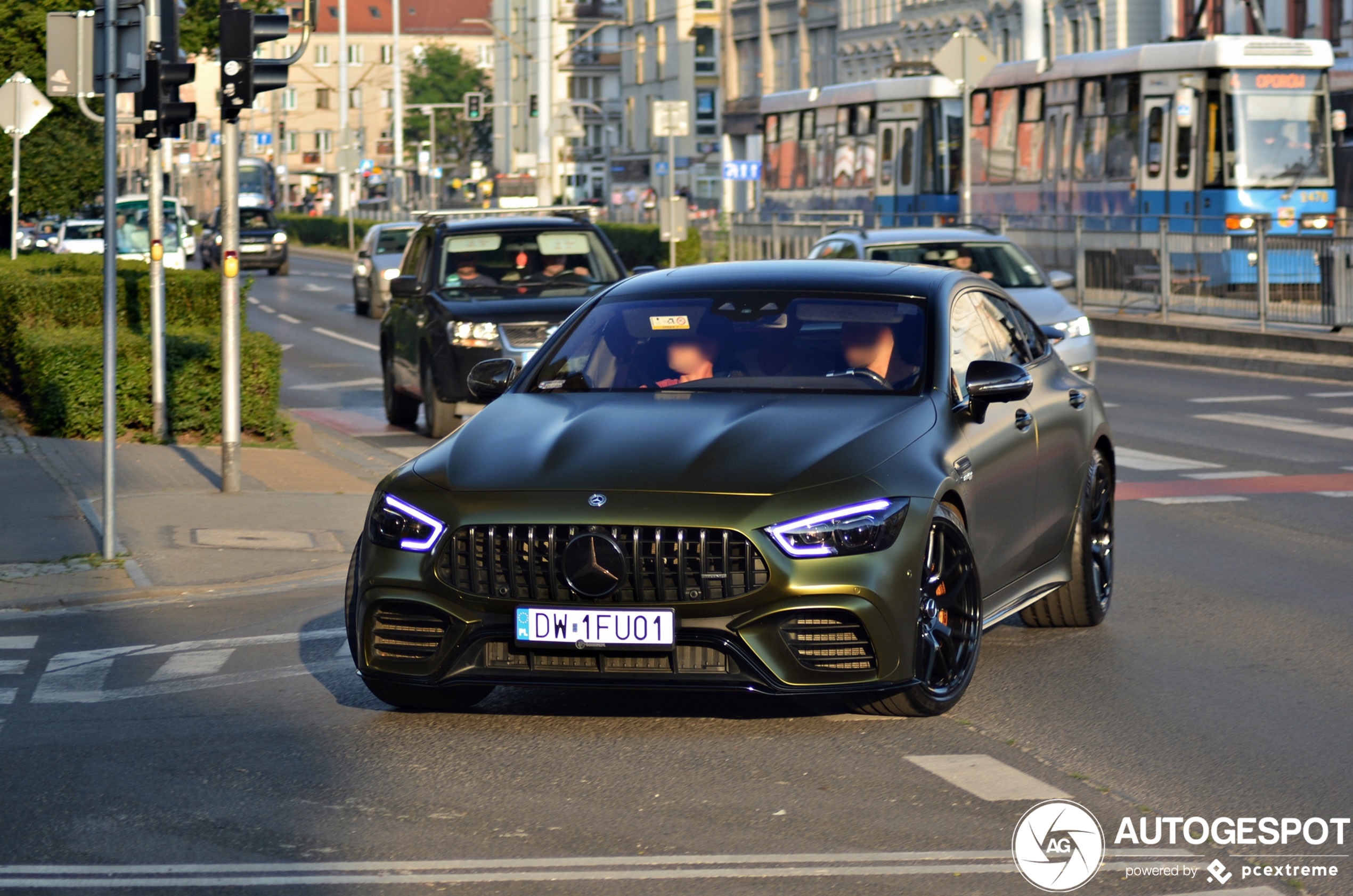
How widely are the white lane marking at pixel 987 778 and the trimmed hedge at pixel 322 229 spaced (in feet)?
217

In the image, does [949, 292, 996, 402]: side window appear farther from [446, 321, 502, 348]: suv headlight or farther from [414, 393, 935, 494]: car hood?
[446, 321, 502, 348]: suv headlight

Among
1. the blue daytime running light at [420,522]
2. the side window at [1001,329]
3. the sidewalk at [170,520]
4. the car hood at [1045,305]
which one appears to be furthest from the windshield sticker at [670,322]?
the car hood at [1045,305]

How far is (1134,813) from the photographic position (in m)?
5.63

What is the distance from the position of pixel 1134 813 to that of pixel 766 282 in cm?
279

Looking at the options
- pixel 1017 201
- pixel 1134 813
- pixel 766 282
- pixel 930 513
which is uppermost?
pixel 1017 201

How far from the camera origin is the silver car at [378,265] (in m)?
36.3

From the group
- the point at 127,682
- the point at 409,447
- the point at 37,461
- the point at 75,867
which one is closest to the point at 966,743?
the point at 75,867

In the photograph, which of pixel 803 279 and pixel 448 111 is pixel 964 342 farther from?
pixel 448 111

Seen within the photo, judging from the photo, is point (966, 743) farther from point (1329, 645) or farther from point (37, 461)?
point (37, 461)

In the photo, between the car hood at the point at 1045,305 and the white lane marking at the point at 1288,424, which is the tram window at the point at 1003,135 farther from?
the white lane marking at the point at 1288,424

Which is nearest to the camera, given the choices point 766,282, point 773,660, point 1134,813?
point 1134,813

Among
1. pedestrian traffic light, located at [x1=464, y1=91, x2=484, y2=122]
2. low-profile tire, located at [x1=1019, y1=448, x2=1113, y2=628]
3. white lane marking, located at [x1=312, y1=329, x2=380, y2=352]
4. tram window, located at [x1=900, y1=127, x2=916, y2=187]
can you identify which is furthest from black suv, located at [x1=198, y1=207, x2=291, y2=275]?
low-profile tire, located at [x1=1019, y1=448, x2=1113, y2=628]

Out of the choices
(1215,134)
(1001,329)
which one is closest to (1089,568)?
(1001,329)

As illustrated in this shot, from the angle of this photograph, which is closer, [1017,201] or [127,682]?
[127,682]
